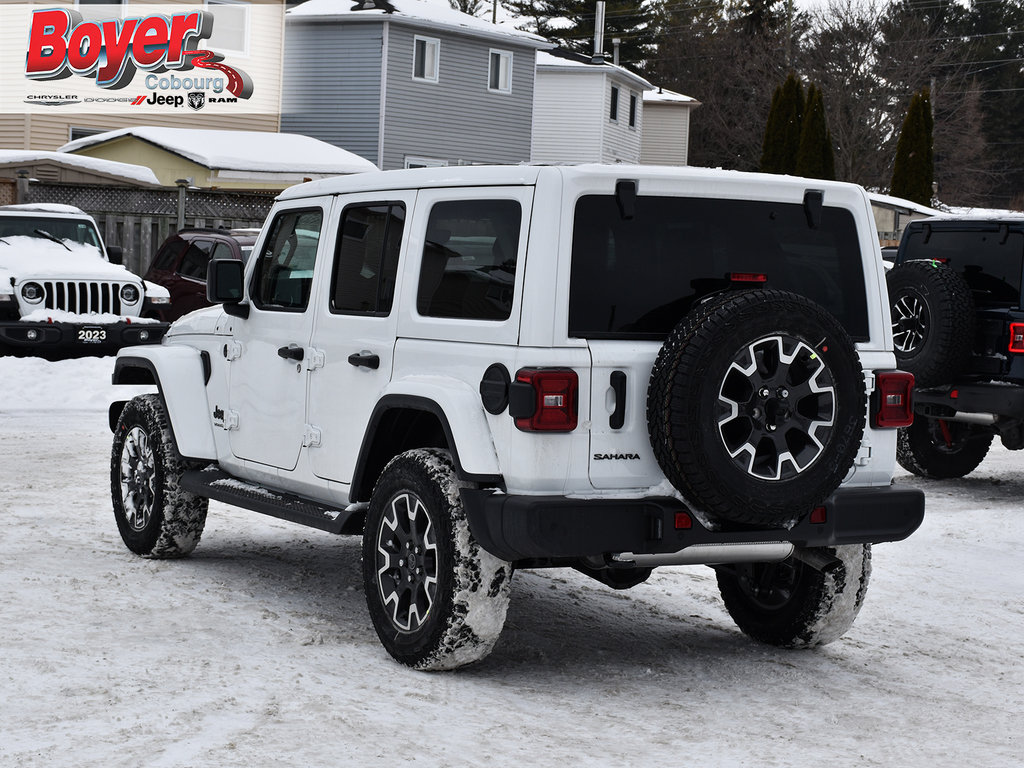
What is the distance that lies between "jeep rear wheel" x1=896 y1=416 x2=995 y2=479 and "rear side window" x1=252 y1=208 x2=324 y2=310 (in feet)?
21.8

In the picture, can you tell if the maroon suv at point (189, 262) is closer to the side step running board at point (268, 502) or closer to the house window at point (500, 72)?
the side step running board at point (268, 502)

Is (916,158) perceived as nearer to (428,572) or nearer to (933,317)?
(933,317)

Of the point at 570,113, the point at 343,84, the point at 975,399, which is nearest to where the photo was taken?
the point at 975,399

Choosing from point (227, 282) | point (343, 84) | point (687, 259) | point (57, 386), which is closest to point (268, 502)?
point (227, 282)

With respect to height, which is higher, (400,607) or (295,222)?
(295,222)

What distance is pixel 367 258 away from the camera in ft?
21.8

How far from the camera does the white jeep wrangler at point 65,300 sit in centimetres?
1642

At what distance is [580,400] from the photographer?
5.59 metres

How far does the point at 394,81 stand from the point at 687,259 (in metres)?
35.8

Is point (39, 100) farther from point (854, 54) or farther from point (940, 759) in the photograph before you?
point (854, 54)

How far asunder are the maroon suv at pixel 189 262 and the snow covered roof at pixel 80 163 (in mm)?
6589

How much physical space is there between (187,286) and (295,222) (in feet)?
42.6

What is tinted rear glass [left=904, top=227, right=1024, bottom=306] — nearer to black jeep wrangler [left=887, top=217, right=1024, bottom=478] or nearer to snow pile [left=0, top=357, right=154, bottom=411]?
black jeep wrangler [left=887, top=217, right=1024, bottom=478]

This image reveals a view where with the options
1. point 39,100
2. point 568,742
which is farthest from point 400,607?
point 39,100
